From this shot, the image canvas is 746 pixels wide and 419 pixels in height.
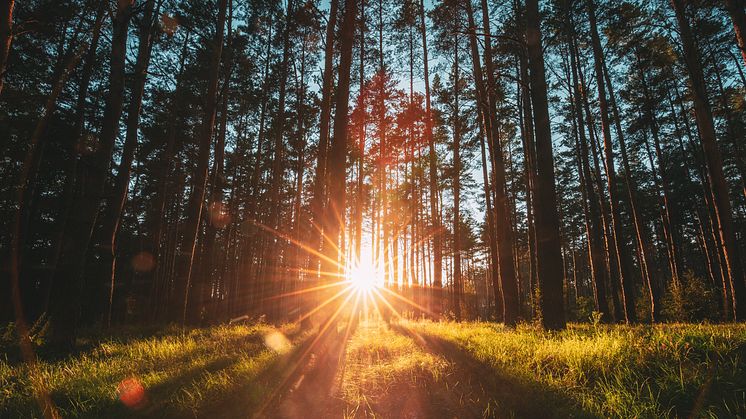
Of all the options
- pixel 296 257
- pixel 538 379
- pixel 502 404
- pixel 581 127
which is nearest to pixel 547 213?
pixel 538 379

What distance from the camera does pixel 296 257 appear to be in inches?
568

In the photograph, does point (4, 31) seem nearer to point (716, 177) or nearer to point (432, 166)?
point (716, 177)

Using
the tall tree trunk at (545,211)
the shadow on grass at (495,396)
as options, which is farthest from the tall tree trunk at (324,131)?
the shadow on grass at (495,396)

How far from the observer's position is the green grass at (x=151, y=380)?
3.08 metres

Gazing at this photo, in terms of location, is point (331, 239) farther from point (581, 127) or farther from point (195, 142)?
point (195, 142)

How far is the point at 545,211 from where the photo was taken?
6113 mm

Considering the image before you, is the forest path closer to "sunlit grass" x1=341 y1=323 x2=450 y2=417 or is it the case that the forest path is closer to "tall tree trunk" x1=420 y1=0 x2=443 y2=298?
"sunlit grass" x1=341 y1=323 x2=450 y2=417

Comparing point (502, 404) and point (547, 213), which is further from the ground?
point (547, 213)

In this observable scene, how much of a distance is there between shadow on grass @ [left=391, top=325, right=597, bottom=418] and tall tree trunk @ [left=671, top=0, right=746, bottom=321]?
7.19 metres

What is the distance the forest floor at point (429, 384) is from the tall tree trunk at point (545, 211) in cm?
135

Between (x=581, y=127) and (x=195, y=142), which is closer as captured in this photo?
(x=581, y=127)

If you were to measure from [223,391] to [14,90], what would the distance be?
12.9 metres

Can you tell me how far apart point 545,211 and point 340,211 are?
4590mm

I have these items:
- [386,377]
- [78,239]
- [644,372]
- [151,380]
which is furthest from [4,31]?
[644,372]
